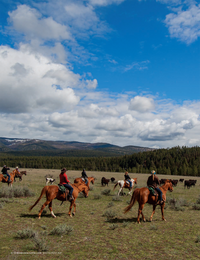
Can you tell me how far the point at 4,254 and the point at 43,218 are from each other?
439 cm

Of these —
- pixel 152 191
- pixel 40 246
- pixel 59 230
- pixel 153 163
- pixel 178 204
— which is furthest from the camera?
pixel 153 163

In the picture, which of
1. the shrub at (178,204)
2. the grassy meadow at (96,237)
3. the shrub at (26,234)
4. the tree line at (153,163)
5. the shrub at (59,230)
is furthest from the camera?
the tree line at (153,163)

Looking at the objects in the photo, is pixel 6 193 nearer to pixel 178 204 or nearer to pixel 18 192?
pixel 18 192

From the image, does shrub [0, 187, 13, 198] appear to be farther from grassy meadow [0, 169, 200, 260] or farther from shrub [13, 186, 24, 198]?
grassy meadow [0, 169, 200, 260]

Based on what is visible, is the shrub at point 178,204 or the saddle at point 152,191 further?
the shrub at point 178,204

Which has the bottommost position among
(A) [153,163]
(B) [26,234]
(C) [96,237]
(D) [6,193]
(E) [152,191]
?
(A) [153,163]

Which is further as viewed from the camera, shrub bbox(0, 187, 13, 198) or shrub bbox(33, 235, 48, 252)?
shrub bbox(0, 187, 13, 198)

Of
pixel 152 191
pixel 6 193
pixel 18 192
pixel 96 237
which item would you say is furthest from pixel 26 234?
pixel 18 192

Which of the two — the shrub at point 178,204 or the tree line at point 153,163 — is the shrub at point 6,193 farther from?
the tree line at point 153,163

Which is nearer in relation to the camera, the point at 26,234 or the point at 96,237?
the point at 26,234

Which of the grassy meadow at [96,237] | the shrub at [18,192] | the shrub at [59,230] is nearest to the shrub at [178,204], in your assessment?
the grassy meadow at [96,237]

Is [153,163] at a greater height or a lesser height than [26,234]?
lesser

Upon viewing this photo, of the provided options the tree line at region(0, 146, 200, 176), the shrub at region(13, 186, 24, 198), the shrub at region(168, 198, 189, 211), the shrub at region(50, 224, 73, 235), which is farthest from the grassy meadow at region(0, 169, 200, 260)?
the tree line at region(0, 146, 200, 176)

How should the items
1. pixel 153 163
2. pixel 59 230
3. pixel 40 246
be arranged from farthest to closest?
pixel 153 163, pixel 59 230, pixel 40 246
